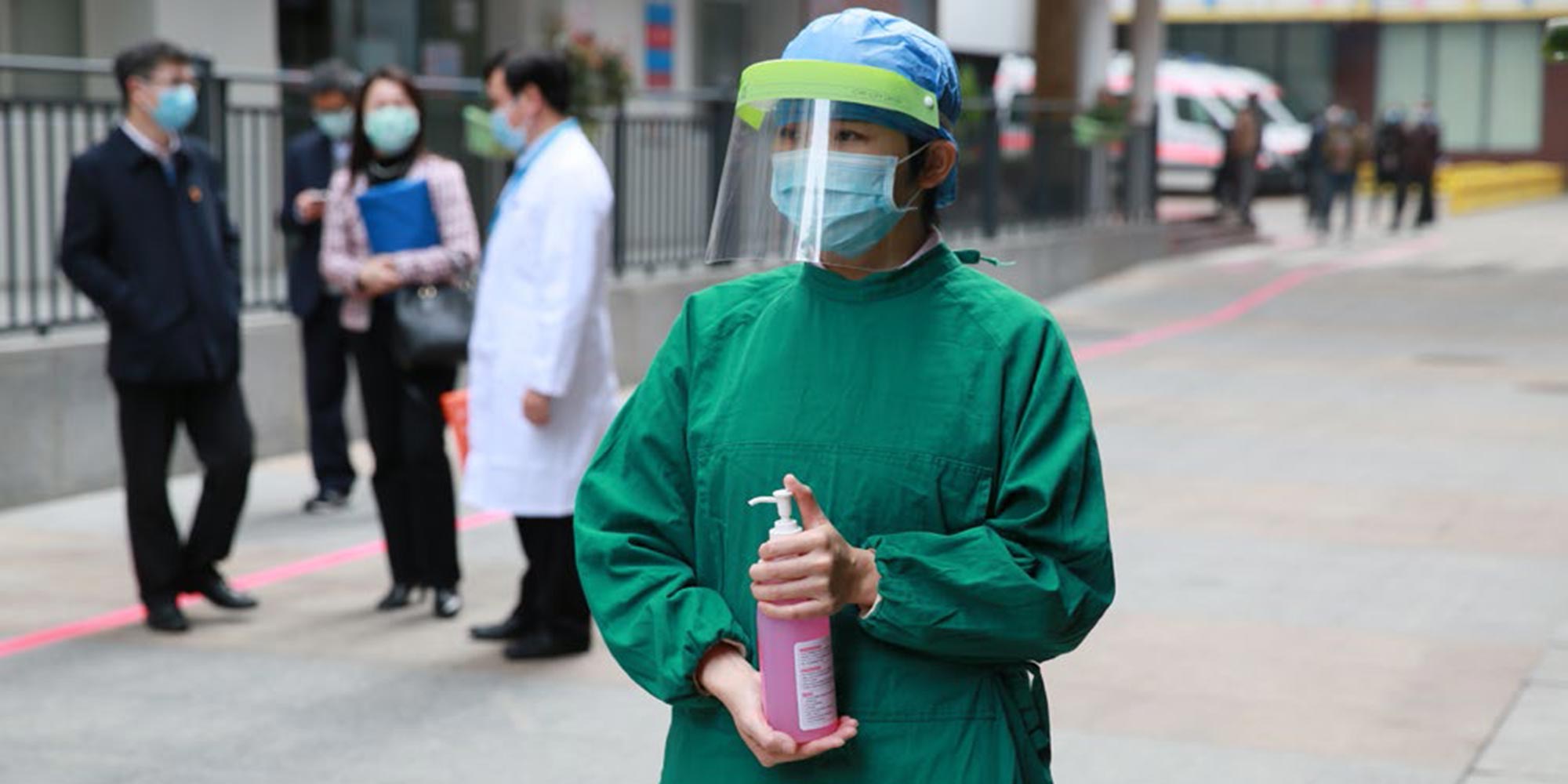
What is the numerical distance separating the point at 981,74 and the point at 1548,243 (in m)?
8.99

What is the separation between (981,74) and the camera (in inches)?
1300

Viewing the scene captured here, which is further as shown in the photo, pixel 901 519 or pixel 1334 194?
pixel 1334 194

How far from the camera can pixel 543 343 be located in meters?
6.30

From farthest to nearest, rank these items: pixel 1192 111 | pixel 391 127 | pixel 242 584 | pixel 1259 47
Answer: pixel 1259 47
pixel 1192 111
pixel 242 584
pixel 391 127

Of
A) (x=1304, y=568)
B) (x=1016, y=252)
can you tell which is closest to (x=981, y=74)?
(x=1016, y=252)

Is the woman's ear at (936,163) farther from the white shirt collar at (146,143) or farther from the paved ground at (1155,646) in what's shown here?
the white shirt collar at (146,143)

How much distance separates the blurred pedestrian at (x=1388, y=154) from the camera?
101 ft

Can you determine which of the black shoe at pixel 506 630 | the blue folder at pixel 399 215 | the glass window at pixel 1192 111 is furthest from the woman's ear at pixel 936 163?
the glass window at pixel 1192 111

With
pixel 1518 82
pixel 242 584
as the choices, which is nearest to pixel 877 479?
pixel 242 584

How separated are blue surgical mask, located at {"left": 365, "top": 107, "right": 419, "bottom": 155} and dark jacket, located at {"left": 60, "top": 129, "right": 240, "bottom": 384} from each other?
2.06 ft

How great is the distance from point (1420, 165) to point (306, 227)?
23804 mm

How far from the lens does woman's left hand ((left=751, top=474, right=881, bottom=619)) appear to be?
2.43 m

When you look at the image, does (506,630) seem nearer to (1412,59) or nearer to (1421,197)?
(1421,197)

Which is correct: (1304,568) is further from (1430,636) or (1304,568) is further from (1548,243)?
(1548,243)
